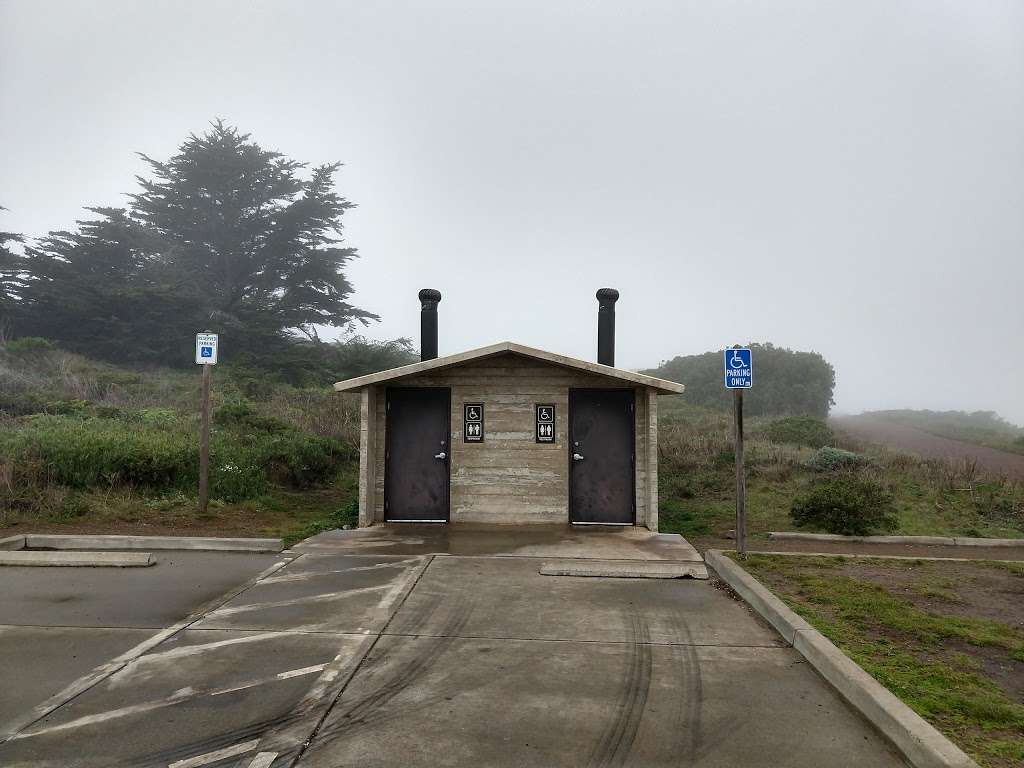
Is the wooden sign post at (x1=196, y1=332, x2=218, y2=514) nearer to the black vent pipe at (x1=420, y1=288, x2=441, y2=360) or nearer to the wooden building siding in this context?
the wooden building siding

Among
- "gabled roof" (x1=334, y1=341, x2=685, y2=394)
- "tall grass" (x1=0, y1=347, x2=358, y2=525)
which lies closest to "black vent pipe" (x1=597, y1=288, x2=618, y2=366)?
"gabled roof" (x1=334, y1=341, x2=685, y2=394)

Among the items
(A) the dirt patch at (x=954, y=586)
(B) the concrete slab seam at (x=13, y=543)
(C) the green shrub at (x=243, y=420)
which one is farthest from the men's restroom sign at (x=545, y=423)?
(C) the green shrub at (x=243, y=420)

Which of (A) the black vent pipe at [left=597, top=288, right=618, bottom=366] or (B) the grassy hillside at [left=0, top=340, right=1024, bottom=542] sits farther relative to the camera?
(A) the black vent pipe at [left=597, top=288, right=618, bottom=366]

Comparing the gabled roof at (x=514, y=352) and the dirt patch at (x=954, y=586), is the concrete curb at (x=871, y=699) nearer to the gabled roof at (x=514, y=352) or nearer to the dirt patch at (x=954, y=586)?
the dirt patch at (x=954, y=586)

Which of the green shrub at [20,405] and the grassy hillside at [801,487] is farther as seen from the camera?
the green shrub at [20,405]

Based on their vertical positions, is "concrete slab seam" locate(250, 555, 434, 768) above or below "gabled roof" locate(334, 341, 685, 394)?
below

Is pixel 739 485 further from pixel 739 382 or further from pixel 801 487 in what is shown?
pixel 801 487

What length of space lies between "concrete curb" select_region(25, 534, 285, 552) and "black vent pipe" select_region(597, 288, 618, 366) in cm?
658

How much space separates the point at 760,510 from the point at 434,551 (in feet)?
25.9

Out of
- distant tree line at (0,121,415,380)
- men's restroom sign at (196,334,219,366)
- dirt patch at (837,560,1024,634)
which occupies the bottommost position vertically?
dirt patch at (837,560,1024,634)

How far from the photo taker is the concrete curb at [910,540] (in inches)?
383

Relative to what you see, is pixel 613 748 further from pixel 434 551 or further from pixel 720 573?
pixel 434 551

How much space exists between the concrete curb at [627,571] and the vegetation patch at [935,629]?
0.77 metres

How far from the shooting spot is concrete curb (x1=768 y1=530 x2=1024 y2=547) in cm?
973
